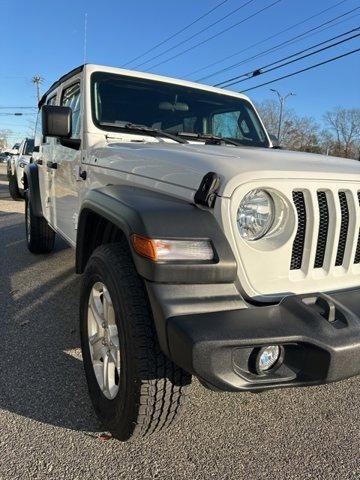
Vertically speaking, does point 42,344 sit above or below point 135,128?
below

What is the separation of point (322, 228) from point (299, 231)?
0.45ft

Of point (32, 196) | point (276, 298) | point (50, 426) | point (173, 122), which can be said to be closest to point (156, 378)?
point (276, 298)

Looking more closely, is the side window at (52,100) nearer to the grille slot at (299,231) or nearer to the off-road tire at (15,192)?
the grille slot at (299,231)

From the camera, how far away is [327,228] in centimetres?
216

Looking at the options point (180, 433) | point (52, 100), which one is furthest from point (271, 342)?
point (52, 100)

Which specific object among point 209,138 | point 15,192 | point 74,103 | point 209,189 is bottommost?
point 15,192

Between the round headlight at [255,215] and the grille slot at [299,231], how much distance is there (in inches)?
4.7

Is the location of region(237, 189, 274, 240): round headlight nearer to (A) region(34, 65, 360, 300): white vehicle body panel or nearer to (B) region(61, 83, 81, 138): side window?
(A) region(34, 65, 360, 300): white vehicle body panel

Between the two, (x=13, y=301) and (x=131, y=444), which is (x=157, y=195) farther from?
(x=13, y=301)

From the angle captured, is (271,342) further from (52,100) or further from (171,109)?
(52,100)

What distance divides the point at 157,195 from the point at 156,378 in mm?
924

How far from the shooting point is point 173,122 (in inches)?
148

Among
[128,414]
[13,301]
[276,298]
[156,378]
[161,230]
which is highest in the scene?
[161,230]

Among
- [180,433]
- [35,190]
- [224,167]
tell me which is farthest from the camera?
[35,190]
